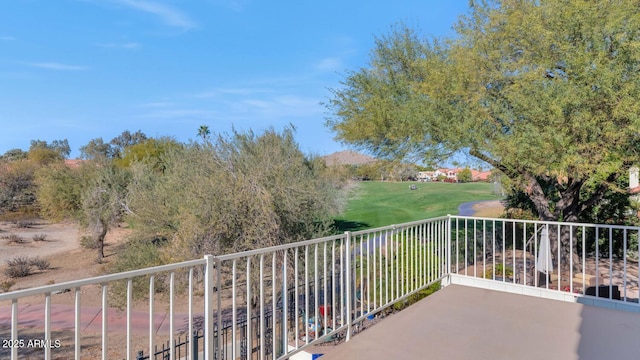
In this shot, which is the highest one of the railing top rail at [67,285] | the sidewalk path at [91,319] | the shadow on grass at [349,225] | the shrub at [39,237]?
the railing top rail at [67,285]

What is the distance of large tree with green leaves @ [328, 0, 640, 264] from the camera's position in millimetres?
5121

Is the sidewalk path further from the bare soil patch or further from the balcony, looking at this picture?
the balcony

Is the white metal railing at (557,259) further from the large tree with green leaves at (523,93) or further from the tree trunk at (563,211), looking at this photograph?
the large tree with green leaves at (523,93)

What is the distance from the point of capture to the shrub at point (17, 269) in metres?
11.7

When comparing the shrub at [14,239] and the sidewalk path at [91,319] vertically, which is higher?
the shrub at [14,239]

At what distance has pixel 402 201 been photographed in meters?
15.5

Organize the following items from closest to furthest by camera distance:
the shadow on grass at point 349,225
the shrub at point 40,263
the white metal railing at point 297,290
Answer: the white metal railing at point 297,290
the shrub at point 40,263
the shadow on grass at point 349,225

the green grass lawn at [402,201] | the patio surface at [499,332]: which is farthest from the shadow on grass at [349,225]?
the patio surface at [499,332]

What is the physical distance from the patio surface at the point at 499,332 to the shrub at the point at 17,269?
Result: 1341 centimetres

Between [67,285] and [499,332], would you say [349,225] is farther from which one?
[67,285]

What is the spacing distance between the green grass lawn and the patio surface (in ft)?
32.0

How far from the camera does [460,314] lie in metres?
3.27

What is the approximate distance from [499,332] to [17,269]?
14502 mm

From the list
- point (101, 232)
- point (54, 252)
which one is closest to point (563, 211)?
point (101, 232)
